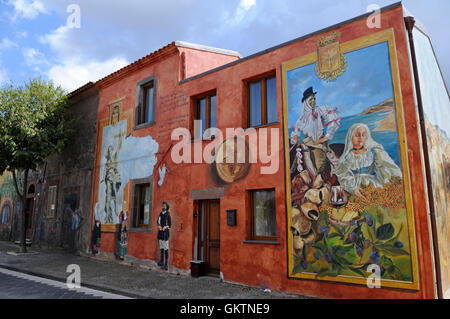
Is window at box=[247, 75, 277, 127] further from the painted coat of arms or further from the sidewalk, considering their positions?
the sidewalk

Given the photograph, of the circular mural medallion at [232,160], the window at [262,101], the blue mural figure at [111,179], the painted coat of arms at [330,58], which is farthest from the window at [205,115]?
the blue mural figure at [111,179]

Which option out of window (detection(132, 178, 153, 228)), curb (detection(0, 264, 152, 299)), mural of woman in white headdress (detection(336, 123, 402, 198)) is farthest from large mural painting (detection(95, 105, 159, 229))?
mural of woman in white headdress (detection(336, 123, 402, 198))

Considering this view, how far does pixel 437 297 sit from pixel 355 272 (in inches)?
51.1

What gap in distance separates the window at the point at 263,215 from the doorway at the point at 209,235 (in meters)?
1.15

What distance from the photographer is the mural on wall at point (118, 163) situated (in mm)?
11109

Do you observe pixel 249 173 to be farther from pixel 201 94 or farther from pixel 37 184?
pixel 37 184

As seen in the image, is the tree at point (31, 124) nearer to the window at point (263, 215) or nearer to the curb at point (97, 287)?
the curb at point (97, 287)

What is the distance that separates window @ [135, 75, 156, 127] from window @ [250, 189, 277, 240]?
201 inches

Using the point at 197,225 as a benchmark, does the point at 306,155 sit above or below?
above

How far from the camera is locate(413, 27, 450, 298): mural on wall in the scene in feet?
20.6

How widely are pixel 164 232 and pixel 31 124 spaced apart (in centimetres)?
729

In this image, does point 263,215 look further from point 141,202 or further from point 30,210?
point 30,210
